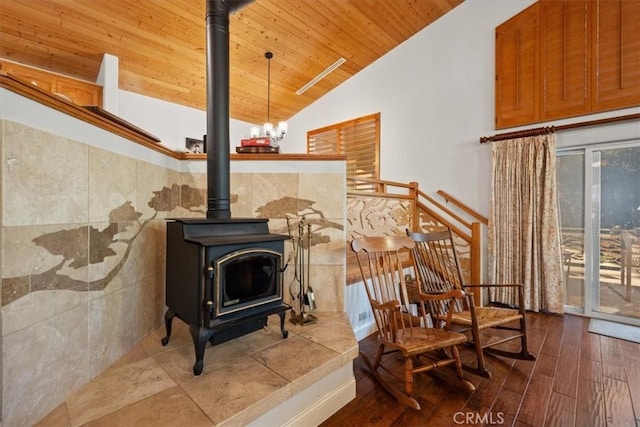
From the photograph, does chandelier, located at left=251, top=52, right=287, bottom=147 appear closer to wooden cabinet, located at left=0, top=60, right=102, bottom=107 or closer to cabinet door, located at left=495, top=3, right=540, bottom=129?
wooden cabinet, located at left=0, top=60, right=102, bottom=107

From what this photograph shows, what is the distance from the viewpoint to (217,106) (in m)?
1.87

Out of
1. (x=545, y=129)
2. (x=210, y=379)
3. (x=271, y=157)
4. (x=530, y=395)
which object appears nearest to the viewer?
(x=210, y=379)

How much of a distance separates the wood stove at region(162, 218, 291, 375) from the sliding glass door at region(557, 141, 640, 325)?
347 centimetres

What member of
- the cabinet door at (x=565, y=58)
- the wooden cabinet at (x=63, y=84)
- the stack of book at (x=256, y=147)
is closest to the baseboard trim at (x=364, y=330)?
the stack of book at (x=256, y=147)

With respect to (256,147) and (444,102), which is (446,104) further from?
(256,147)

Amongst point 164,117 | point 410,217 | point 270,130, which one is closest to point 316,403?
point 410,217

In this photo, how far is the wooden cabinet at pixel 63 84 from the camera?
10.7 ft

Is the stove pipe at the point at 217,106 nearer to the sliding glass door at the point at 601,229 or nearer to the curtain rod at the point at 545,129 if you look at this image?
the curtain rod at the point at 545,129

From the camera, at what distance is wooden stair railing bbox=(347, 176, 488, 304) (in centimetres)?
303

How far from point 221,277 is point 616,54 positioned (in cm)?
435

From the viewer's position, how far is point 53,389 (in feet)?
4.07

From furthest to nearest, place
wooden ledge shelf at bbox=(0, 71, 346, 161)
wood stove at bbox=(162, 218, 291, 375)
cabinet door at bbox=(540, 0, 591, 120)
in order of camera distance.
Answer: cabinet door at bbox=(540, 0, 591, 120), wood stove at bbox=(162, 218, 291, 375), wooden ledge shelf at bbox=(0, 71, 346, 161)

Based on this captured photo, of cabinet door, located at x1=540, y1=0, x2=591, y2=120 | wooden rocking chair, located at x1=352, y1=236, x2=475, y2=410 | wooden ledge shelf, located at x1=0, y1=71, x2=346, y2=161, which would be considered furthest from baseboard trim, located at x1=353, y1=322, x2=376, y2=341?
cabinet door, located at x1=540, y1=0, x2=591, y2=120

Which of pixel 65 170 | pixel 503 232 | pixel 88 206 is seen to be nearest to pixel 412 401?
pixel 88 206
